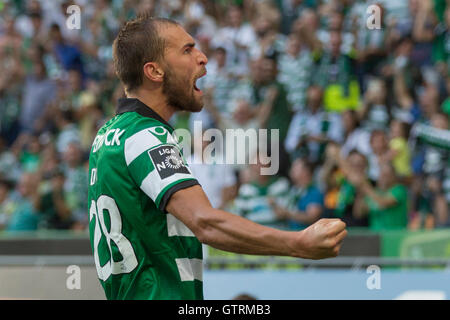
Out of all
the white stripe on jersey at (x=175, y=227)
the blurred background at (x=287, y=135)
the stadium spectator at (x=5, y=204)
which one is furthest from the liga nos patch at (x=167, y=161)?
the stadium spectator at (x=5, y=204)

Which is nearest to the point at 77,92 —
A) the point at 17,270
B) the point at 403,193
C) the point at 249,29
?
the point at 249,29

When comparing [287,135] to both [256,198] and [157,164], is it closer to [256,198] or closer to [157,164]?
[256,198]

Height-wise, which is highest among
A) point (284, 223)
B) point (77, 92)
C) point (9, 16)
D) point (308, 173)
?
point (9, 16)

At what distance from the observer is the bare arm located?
2.53 metres

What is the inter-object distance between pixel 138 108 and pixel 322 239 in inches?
38.8

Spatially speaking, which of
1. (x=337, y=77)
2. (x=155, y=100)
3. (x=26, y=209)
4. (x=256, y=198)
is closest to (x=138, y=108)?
(x=155, y=100)

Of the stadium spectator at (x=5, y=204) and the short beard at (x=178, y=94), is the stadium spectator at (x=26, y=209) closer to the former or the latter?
the stadium spectator at (x=5, y=204)

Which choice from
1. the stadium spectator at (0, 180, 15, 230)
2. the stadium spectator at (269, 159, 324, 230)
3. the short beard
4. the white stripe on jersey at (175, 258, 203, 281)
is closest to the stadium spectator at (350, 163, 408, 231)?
the stadium spectator at (269, 159, 324, 230)

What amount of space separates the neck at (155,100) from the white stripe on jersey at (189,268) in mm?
589

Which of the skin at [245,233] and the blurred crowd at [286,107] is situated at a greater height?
the blurred crowd at [286,107]

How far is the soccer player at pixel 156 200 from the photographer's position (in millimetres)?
2666
